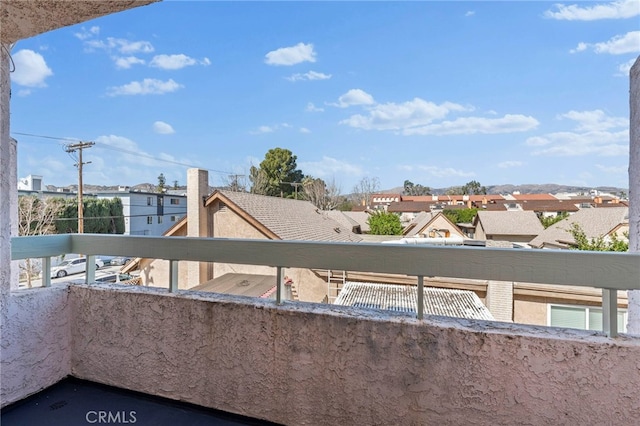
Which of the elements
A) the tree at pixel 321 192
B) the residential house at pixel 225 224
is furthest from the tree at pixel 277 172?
the residential house at pixel 225 224

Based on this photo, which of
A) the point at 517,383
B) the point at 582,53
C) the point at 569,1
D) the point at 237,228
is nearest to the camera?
the point at 517,383

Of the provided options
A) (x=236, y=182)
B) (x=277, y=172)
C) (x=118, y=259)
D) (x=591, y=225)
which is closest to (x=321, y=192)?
(x=277, y=172)

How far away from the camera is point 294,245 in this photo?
143 cm

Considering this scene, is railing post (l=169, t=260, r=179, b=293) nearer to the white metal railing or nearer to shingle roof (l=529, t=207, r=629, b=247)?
the white metal railing

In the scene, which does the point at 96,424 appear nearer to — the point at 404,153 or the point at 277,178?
the point at 404,153

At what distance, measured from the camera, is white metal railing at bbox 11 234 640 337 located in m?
1.06

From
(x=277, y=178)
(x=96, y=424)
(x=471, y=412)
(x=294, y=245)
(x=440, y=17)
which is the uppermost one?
(x=440, y=17)

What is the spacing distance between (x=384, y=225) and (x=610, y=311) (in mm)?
19298

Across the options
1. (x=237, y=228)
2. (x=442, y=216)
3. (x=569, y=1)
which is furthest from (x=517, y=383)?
(x=442, y=216)

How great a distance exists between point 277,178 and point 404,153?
315 inches

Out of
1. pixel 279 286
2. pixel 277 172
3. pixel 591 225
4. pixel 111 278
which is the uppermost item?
pixel 277 172

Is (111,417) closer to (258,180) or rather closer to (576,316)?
(576,316)


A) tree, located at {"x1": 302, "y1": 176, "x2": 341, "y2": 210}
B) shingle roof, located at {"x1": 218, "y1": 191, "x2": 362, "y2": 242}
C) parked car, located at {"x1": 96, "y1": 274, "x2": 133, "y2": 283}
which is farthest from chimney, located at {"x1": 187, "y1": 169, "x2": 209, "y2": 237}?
tree, located at {"x1": 302, "y1": 176, "x2": 341, "y2": 210}

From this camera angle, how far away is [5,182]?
1.52m
